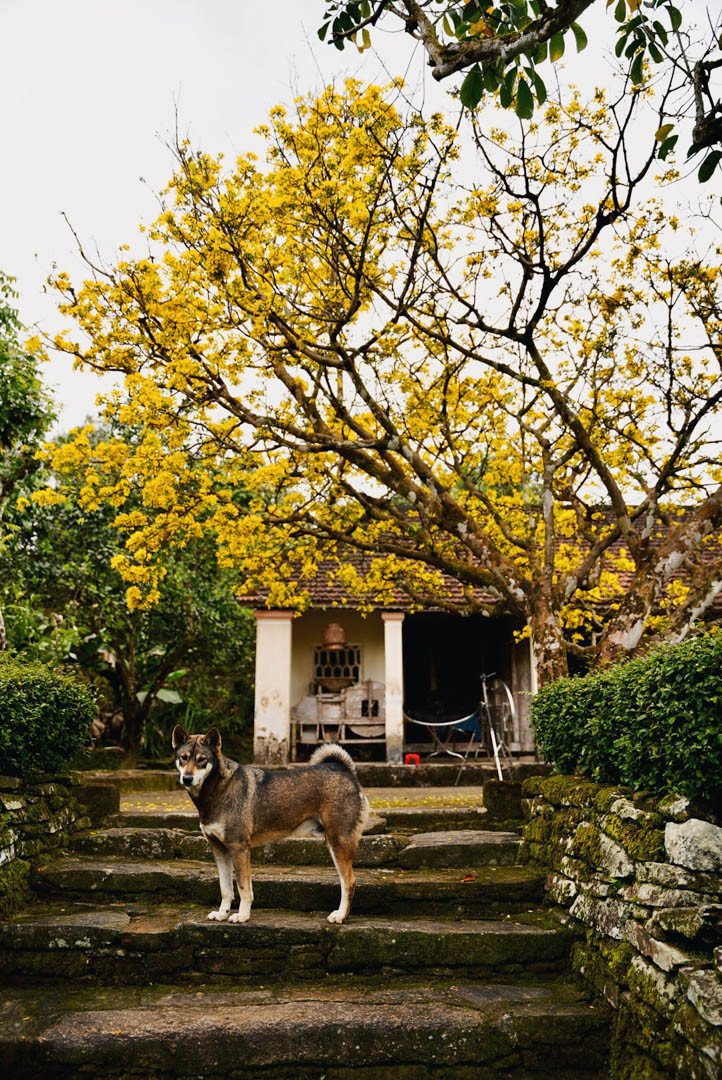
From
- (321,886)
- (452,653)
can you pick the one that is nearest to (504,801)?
(321,886)

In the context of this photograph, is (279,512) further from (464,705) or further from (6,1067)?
(464,705)

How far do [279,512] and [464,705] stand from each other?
8.61 metres

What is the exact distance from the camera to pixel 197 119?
27.3ft

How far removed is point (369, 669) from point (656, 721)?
1253cm

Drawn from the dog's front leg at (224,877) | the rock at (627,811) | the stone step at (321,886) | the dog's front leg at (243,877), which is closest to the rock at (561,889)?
the stone step at (321,886)

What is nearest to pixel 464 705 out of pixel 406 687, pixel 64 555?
pixel 406 687

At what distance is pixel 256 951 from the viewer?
4891 millimetres

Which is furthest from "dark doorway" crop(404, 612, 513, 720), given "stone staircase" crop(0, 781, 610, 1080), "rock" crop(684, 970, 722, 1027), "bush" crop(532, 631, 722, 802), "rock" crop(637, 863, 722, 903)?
"rock" crop(684, 970, 722, 1027)

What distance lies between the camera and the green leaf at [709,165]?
3.46 meters

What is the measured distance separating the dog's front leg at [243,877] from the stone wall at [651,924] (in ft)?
6.61

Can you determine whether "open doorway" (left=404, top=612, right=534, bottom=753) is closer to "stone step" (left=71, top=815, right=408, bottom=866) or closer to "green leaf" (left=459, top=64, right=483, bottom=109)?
"stone step" (left=71, top=815, right=408, bottom=866)

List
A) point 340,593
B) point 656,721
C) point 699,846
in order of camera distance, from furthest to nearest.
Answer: point 340,593, point 656,721, point 699,846

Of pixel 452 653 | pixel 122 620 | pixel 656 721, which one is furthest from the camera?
pixel 452 653

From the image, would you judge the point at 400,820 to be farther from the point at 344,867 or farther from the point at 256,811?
the point at 256,811
